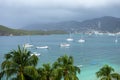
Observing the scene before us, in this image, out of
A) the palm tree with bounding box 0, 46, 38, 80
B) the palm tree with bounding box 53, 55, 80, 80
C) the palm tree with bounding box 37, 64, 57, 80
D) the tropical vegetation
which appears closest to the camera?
the palm tree with bounding box 0, 46, 38, 80

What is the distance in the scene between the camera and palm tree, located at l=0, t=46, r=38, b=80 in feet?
118

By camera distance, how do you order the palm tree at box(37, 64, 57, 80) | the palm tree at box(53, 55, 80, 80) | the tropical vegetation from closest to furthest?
the tropical vegetation → the palm tree at box(37, 64, 57, 80) → the palm tree at box(53, 55, 80, 80)

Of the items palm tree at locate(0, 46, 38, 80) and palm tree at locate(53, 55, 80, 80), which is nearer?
palm tree at locate(0, 46, 38, 80)

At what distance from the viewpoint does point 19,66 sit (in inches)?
1457

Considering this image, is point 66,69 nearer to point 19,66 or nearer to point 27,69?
point 27,69

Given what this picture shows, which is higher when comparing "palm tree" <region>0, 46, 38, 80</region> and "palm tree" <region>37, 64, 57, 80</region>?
"palm tree" <region>0, 46, 38, 80</region>

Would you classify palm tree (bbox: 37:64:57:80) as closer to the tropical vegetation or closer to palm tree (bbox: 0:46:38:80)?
the tropical vegetation

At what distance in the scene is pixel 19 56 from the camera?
37.7m

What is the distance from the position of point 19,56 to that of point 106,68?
630 inches

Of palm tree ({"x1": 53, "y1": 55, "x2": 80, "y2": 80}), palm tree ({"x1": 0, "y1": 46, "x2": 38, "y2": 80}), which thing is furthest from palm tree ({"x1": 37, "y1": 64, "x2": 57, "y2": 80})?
palm tree ({"x1": 0, "y1": 46, "x2": 38, "y2": 80})

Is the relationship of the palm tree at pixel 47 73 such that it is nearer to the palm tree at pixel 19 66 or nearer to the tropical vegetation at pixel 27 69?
the tropical vegetation at pixel 27 69

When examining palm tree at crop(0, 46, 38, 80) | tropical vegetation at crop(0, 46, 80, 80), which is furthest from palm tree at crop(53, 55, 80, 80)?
palm tree at crop(0, 46, 38, 80)

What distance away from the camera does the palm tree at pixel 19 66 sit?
36094mm

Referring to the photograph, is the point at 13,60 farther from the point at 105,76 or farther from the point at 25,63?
the point at 105,76
